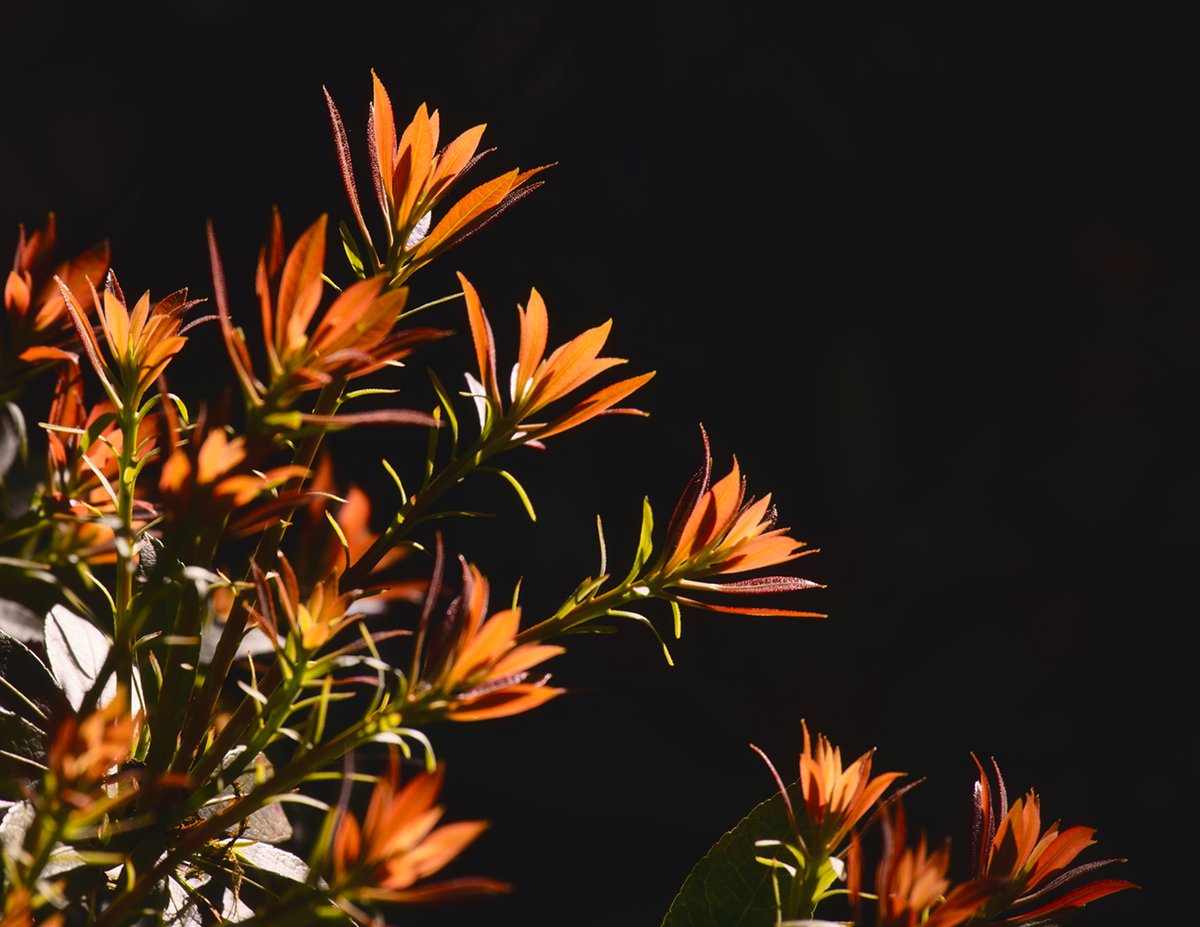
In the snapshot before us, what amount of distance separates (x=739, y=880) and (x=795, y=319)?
87cm

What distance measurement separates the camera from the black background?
3.66ft

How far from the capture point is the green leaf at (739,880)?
1.32 ft

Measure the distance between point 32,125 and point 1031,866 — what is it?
3.73 ft

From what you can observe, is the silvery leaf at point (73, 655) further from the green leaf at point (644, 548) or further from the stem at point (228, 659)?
the green leaf at point (644, 548)

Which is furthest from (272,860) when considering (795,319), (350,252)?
(795,319)

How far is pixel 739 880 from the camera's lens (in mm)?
407

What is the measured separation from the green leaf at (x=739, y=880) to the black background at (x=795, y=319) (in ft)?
2.22

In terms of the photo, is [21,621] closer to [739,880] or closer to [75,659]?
[75,659]

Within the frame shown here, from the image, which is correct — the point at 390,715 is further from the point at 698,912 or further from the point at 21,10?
the point at 21,10

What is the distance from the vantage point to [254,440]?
0.27 meters

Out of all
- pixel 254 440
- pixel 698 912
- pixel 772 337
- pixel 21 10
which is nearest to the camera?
pixel 254 440

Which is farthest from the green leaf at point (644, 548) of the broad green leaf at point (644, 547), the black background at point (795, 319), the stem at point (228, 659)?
the black background at point (795, 319)

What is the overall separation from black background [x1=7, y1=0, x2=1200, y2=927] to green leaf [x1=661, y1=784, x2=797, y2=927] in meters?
0.68

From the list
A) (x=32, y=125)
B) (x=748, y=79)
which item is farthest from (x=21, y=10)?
(x=748, y=79)
